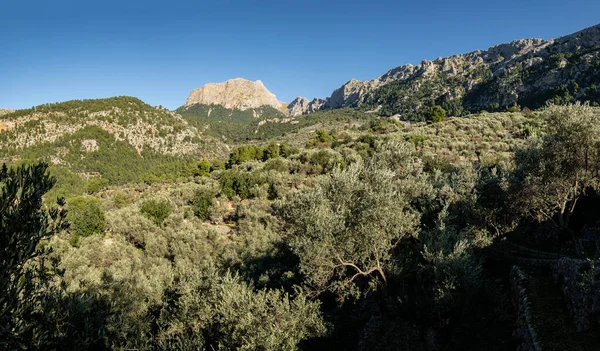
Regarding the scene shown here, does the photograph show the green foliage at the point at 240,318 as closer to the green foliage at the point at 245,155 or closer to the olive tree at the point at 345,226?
the olive tree at the point at 345,226

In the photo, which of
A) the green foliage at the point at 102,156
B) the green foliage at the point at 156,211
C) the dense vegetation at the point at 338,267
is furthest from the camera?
the green foliage at the point at 102,156

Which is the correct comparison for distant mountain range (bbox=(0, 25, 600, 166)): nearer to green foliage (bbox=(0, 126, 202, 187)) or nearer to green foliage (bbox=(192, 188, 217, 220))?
green foliage (bbox=(0, 126, 202, 187))

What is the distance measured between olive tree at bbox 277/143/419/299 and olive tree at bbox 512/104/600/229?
7636 mm

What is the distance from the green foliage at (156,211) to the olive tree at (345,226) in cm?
2353

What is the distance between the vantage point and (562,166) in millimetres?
17094

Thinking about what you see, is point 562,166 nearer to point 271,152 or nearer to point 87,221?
point 87,221

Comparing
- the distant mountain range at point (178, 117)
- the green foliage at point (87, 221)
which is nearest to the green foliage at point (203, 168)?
the green foliage at point (87, 221)

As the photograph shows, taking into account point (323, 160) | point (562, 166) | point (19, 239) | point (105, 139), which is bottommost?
point (562, 166)

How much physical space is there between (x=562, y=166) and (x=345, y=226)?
44.1 ft

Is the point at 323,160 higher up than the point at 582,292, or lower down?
higher up

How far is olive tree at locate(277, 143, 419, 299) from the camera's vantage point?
44.8ft

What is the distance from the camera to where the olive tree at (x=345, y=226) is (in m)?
13.7

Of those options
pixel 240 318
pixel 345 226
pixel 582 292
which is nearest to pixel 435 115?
pixel 345 226

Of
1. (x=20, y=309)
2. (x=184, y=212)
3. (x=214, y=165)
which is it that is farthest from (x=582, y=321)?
(x=214, y=165)
